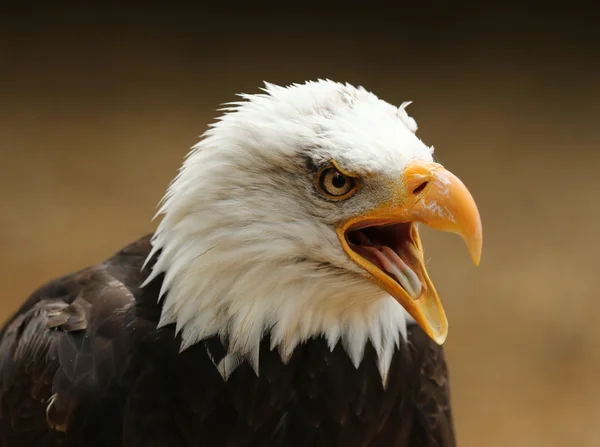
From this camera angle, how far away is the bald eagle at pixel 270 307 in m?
1.64

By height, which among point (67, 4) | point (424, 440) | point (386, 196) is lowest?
point (424, 440)

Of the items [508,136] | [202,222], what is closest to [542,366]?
[508,136]

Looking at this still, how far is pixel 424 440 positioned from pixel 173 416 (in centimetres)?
58

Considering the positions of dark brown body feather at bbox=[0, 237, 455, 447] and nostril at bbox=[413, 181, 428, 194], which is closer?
nostril at bbox=[413, 181, 428, 194]

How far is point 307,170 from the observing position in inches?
65.8

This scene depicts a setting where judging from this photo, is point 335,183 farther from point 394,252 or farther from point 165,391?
point 165,391

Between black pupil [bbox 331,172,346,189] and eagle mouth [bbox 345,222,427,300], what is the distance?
99mm

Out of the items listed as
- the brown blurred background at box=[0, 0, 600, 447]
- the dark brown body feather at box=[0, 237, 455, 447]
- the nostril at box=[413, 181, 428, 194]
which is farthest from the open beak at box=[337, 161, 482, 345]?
the brown blurred background at box=[0, 0, 600, 447]

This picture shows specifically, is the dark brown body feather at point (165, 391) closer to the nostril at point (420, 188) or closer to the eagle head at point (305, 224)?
the eagle head at point (305, 224)

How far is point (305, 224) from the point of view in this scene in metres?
1.68

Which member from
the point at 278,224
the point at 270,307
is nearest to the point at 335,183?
the point at 278,224

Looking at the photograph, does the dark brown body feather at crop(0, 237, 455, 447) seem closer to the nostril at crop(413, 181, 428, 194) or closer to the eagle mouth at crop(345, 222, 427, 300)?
the eagle mouth at crop(345, 222, 427, 300)

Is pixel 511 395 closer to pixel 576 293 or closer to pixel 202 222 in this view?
pixel 576 293

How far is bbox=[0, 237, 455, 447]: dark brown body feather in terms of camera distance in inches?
72.2
